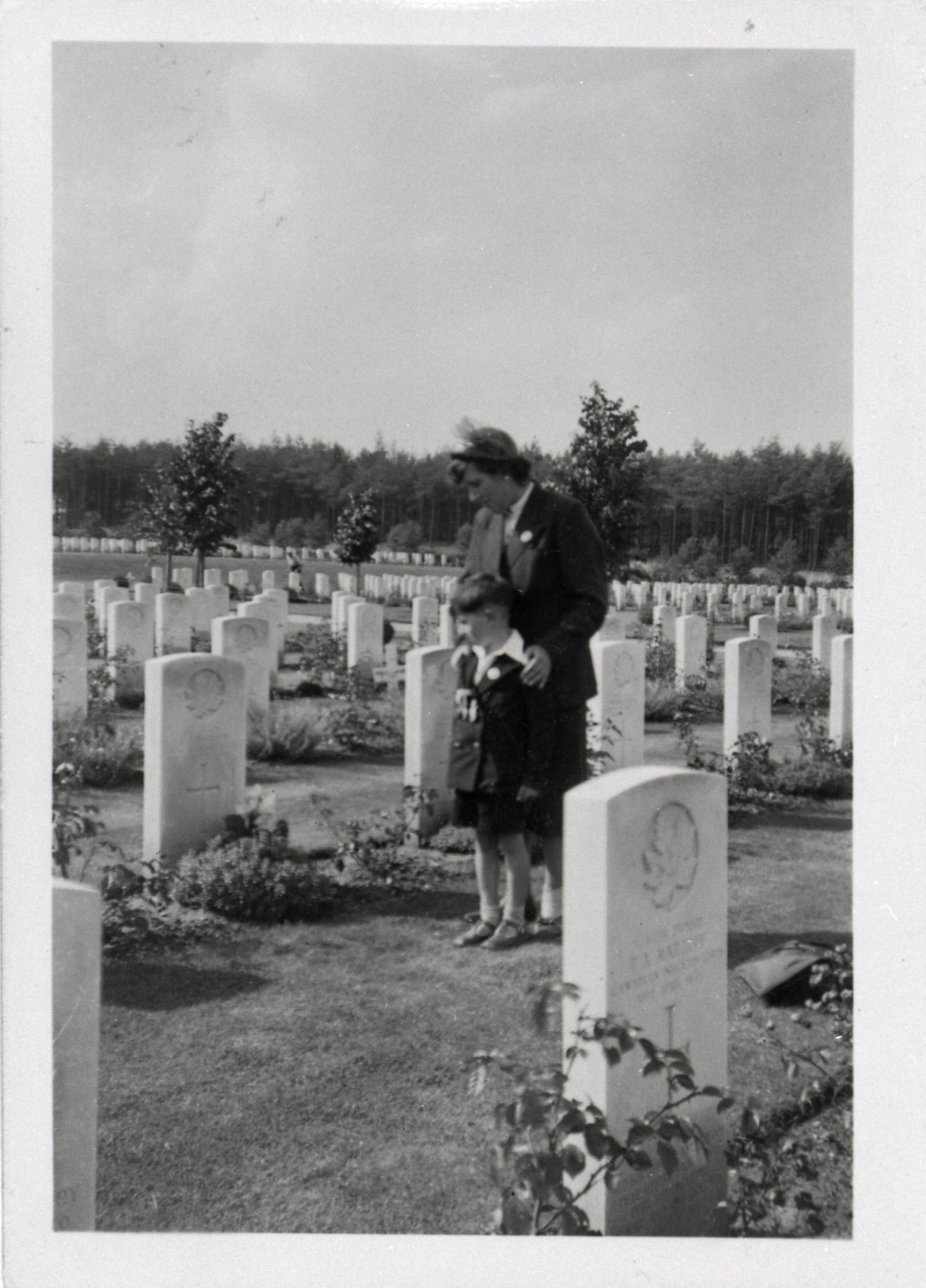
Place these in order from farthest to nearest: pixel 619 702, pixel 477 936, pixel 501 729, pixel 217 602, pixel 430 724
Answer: pixel 217 602, pixel 619 702, pixel 430 724, pixel 477 936, pixel 501 729

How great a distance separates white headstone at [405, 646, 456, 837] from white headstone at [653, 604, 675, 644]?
6.62 metres

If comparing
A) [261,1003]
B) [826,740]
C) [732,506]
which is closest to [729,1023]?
[261,1003]

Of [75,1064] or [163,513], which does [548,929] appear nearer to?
[75,1064]

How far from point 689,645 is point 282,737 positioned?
206 inches

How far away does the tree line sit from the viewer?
5004 mm

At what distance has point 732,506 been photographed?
366 inches

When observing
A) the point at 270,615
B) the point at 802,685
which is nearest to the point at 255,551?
the point at 270,615

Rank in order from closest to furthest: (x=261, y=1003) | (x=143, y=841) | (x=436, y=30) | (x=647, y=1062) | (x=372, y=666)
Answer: (x=647, y=1062) < (x=436, y=30) < (x=261, y=1003) < (x=143, y=841) < (x=372, y=666)

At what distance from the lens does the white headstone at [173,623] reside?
35.4 feet

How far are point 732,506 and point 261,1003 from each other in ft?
21.5

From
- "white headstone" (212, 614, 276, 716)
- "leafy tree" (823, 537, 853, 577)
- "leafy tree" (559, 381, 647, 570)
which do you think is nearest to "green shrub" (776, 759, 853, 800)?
"leafy tree" (823, 537, 853, 577)

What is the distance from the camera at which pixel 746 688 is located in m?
8.19

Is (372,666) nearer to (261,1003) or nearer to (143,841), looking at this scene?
(143,841)

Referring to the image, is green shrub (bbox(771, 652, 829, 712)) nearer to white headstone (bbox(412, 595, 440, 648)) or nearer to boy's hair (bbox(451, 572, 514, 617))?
white headstone (bbox(412, 595, 440, 648))
